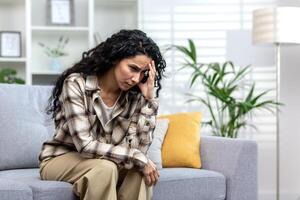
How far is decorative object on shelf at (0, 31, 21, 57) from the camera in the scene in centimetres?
421

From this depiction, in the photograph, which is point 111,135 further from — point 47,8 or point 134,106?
point 47,8

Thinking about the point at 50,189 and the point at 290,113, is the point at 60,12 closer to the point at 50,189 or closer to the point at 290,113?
the point at 290,113

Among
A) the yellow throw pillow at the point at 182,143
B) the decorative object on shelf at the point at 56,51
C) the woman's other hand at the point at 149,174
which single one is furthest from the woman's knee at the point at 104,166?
the decorative object on shelf at the point at 56,51

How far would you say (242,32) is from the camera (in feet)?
14.7

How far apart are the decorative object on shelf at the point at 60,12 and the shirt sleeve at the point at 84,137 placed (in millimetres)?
2081

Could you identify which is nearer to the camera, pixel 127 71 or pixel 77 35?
pixel 127 71

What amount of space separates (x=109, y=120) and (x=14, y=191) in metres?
0.50

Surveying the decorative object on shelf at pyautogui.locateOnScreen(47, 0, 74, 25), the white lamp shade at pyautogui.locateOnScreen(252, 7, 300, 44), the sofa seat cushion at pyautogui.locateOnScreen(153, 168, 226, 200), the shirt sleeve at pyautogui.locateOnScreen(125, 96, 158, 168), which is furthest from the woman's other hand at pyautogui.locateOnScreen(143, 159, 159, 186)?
the decorative object on shelf at pyautogui.locateOnScreen(47, 0, 74, 25)

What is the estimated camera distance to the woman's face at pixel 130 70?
229cm

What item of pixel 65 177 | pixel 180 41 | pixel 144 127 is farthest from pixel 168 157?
pixel 180 41

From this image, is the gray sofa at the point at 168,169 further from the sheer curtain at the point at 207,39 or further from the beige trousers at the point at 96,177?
the sheer curtain at the point at 207,39

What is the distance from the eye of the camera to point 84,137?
2.22 metres

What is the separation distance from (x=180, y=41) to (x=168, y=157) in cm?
165

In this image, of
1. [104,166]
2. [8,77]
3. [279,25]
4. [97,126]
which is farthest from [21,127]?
[279,25]
